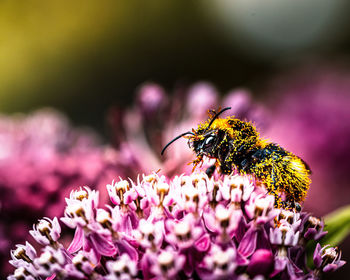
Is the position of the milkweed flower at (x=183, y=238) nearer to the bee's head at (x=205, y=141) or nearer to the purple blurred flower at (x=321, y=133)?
the bee's head at (x=205, y=141)

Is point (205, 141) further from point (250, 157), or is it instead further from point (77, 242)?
point (77, 242)

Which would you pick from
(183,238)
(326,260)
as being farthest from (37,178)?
(326,260)

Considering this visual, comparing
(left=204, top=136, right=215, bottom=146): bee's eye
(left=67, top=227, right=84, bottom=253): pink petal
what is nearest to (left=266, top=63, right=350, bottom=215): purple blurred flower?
(left=204, top=136, right=215, bottom=146): bee's eye

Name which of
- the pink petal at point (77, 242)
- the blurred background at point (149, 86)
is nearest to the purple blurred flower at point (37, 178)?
the blurred background at point (149, 86)

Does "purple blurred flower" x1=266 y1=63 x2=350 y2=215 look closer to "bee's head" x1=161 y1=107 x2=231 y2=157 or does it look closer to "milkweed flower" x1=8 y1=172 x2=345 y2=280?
"bee's head" x1=161 y1=107 x2=231 y2=157

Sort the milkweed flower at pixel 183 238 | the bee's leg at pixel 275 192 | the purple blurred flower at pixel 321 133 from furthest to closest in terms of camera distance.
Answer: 1. the purple blurred flower at pixel 321 133
2. the bee's leg at pixel 275 192
3. the milkweed flower at pixel 183 238

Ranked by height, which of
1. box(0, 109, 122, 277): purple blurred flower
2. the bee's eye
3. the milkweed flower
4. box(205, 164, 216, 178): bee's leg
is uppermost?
box(0, 109, 122, 277): purple blurred flower

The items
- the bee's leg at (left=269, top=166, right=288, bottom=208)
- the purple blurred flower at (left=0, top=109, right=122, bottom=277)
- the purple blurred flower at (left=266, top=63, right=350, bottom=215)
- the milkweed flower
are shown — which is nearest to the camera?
the milkweed flower
